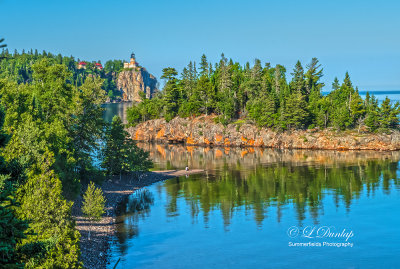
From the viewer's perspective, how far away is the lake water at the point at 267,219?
3781 cm

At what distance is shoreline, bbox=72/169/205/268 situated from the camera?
3588 centimetres

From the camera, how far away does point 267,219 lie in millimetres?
49594

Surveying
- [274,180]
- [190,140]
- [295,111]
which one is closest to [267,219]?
[274,180]

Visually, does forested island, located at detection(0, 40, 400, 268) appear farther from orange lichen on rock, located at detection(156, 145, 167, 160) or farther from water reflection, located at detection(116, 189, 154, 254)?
orange lichen on rock, located at detection(156, 145, 167, 160)

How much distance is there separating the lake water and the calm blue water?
0.34ft

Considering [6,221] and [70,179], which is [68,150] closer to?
[70,179]

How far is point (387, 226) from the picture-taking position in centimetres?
4659

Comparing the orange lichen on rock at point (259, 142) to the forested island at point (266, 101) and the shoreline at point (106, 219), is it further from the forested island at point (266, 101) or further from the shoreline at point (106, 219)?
the shoreline at point (106, 219)

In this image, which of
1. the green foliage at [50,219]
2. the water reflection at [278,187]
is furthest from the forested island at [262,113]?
the green foliage at [50,219]

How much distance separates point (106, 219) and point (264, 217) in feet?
66.6

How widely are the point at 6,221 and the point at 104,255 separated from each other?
72.5 ft

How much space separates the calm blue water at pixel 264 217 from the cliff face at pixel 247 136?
78.4 feet

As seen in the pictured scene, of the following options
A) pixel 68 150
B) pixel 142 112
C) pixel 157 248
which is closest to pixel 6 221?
pixel 157 248

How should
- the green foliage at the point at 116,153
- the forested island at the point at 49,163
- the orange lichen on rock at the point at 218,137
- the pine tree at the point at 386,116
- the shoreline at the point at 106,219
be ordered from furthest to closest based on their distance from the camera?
the orange lichen on rock at the point at 218,137, the pine tree at the point at 386,116, the green foliage at the point at 116,153, the shoreline at the point at 106,219, the forested island at the point at 49,163
